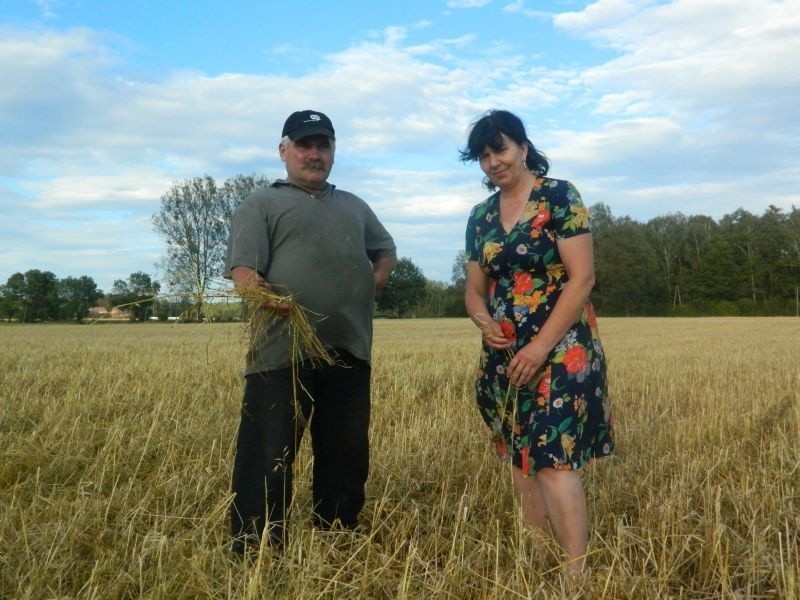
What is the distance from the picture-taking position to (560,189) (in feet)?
10.5

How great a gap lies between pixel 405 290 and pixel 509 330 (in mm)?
63443

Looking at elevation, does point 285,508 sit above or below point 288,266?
below

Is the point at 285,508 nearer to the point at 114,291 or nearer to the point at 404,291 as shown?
the point at 114,291

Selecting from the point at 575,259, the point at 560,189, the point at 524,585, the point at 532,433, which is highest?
the point at 560,189

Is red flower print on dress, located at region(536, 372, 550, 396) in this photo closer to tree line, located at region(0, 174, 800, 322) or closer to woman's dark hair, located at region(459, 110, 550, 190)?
woman's dark hair, located at region(459, 110, 550, 190)

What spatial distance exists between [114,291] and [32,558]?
4.84 feet

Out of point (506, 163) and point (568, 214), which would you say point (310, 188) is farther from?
point (568, 214)

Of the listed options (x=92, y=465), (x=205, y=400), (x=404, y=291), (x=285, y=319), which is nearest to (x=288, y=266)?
(x=285, y=319)

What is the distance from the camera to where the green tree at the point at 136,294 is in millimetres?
3518

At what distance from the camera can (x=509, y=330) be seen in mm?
3252

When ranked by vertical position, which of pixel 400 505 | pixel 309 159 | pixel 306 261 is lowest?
pixel 400 505

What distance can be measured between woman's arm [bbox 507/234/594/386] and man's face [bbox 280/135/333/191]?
121 centimetres

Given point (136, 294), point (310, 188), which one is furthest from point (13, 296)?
point (310, 188)

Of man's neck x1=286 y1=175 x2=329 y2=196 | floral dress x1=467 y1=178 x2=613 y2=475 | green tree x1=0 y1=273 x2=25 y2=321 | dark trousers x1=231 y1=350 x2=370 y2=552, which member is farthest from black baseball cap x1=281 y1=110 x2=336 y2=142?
green tree x1=0 y1=273 x2=25 y2=321
